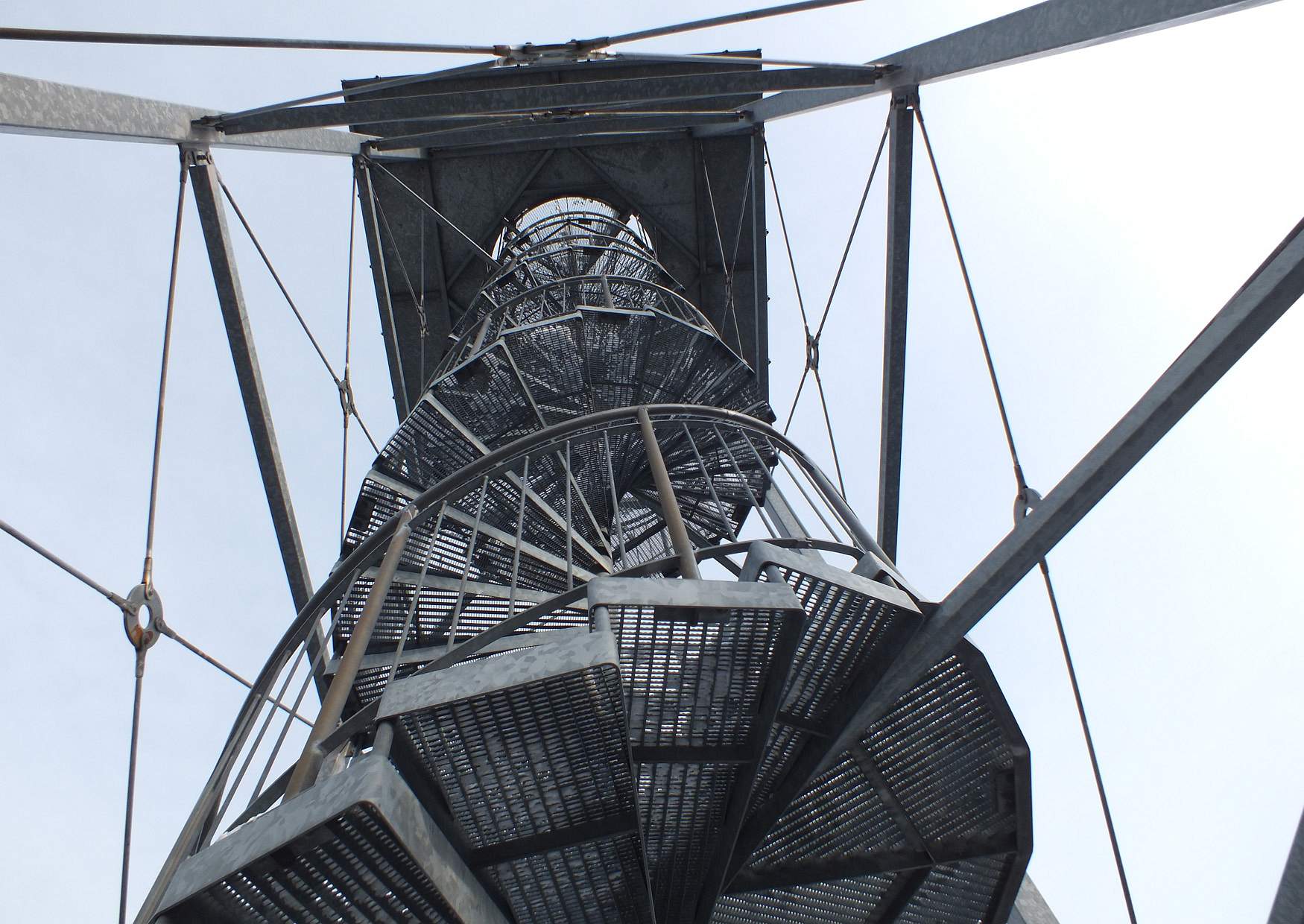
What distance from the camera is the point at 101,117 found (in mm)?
4664

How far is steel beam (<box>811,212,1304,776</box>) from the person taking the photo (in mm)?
3049

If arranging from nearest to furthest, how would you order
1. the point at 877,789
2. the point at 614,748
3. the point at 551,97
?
the point at 614,748
the point at 877,789
the point at 551,97

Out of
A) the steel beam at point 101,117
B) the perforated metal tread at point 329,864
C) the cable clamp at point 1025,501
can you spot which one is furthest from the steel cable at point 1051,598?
the steel beam at point 101,117

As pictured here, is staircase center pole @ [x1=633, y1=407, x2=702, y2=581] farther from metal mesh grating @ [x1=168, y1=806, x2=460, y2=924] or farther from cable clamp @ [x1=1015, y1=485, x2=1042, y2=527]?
cable clamp @ [x1=1015, y1=485, x2=1042, y2=527]

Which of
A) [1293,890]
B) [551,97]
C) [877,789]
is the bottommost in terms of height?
[1293,890]

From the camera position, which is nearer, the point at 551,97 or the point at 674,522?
the point at 674,522

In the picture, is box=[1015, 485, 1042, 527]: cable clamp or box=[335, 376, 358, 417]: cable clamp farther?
box=[335, 376, 358, 417]: cable clamp

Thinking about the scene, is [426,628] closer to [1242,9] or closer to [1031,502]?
[1031,502]

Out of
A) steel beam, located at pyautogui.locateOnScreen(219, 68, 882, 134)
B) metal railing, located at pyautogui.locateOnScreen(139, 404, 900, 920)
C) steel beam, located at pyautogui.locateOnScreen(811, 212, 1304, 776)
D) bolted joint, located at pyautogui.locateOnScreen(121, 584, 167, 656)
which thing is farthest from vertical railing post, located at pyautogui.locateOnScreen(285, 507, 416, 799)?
steel beam, located at pyautogui.locateOnScreen(219, 68, 882, 134)

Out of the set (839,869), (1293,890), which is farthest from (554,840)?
(1293,890)

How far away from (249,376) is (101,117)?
6.35 feet

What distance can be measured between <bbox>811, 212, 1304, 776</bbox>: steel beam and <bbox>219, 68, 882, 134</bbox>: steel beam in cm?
361

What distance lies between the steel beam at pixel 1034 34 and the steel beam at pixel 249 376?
4.03 meters

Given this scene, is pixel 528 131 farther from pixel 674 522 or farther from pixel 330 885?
pixel 330 885
